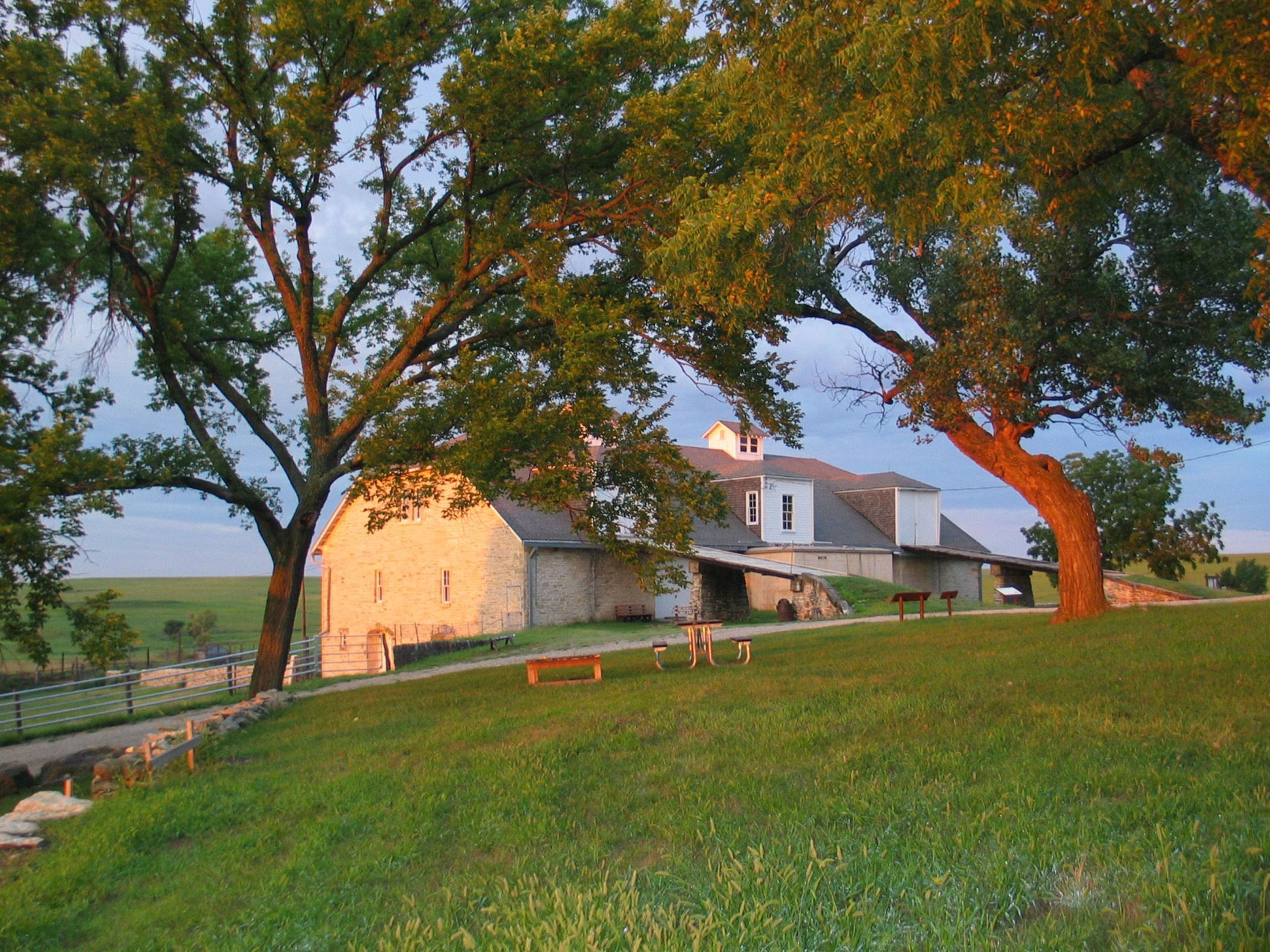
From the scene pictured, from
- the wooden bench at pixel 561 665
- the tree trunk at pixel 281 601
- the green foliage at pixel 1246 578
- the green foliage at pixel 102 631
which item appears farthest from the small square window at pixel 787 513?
the green foliage at pixel 1246 578

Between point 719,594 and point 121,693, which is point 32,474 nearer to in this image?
point 121,693

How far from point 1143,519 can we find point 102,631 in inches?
1929

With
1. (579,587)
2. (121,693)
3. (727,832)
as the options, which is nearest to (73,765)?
(727,832)

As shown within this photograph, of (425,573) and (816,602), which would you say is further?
(816,602)

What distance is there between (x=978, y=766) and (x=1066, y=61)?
21.1 ft

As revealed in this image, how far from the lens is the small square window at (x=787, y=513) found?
41.3 metres

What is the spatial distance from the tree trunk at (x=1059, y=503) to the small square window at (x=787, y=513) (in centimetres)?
2173

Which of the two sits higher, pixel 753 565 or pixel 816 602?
pixel 753 565

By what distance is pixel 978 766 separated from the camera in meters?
6.91

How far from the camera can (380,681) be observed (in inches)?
899

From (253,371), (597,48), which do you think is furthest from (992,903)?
(253,371)

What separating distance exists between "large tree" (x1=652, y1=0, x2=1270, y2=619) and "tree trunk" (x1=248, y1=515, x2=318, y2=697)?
327 inches

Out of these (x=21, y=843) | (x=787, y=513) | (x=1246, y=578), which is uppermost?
(x=787, y=513)

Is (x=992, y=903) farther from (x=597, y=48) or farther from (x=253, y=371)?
(x=253, y=371)
